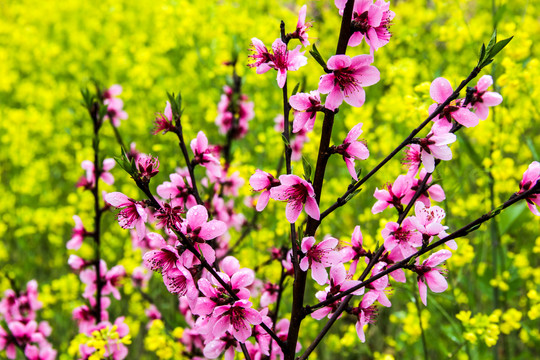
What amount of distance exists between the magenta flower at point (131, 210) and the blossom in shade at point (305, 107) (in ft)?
1.73

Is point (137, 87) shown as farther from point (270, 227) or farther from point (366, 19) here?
A: point (366, 19)

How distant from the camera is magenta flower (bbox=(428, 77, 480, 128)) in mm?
1501

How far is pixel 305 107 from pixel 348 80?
6.1 inches

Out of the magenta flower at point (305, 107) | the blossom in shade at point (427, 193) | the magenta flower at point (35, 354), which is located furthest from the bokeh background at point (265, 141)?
the magenta flower at point (305, 107)

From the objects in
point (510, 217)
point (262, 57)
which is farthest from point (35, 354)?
point (510, 217)

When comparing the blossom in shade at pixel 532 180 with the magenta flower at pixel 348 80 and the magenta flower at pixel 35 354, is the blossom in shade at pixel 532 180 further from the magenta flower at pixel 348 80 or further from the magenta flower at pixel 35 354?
the magenta flower at pixel 35 354

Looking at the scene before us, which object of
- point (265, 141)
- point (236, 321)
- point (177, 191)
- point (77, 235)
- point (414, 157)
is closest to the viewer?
point (236, 321)

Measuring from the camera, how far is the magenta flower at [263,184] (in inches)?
60.1

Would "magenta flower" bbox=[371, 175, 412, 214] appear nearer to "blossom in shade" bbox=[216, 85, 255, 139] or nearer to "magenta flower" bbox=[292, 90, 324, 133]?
"magenta flower" bbox=[292, 90, 324, 133]

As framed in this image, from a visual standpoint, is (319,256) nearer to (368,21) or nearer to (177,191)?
(177,191)

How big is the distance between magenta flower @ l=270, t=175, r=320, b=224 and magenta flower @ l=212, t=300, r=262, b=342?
0.99 ft

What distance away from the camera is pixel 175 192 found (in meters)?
1.83

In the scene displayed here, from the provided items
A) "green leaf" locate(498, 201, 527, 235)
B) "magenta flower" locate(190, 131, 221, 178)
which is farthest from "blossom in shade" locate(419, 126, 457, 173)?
"green leaf" locate(498, 201, 527, 235)

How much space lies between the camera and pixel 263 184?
1560 millimetres
